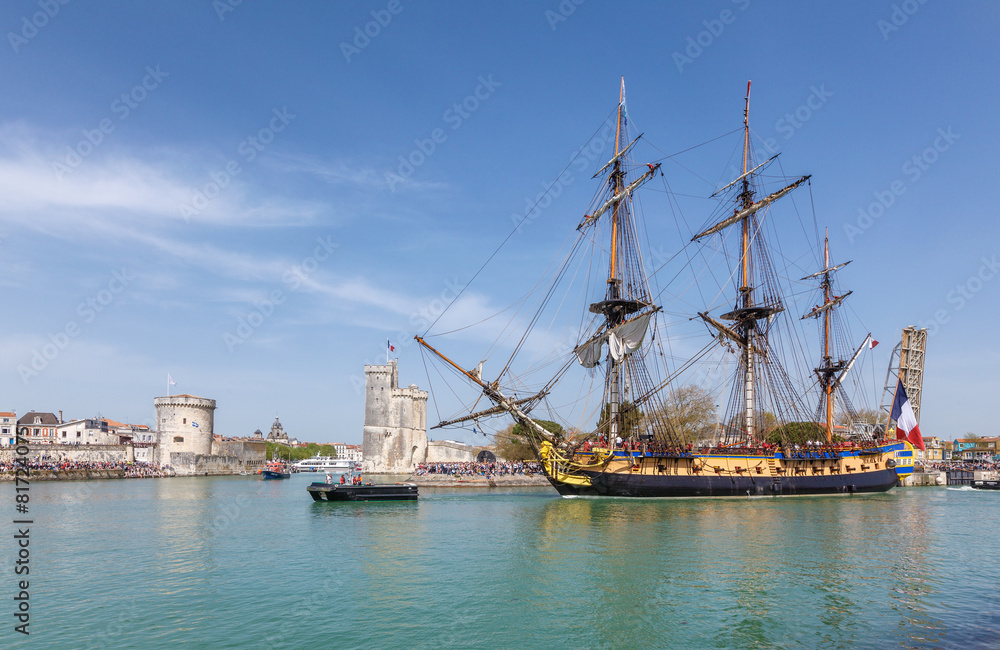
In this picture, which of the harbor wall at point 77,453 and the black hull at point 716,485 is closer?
the black hull at point 716,485

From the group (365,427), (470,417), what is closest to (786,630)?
(470,417)

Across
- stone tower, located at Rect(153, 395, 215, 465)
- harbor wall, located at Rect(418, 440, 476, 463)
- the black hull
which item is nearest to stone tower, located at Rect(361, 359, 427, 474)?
harbor wall, located at Rect(418, 440, 476, 463)

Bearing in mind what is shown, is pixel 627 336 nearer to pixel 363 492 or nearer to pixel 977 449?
pixel 363 492

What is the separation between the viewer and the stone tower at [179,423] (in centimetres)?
7556

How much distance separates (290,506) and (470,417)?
1218cm

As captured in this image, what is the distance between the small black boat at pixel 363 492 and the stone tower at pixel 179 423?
147ft

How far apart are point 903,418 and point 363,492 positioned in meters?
43.5

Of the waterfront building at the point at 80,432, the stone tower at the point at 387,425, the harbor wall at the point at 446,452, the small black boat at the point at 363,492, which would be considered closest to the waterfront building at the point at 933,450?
the harbor wall at the point at 446,452

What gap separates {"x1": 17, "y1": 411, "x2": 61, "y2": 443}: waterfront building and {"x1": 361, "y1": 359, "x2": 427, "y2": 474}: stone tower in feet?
148

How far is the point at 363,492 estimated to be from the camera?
1560 inches

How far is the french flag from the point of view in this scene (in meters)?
51.5

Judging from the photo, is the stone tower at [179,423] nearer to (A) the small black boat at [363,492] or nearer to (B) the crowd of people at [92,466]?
(B) the crowd of people at [92,466]

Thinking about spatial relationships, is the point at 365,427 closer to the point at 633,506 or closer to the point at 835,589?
the point at 633,506

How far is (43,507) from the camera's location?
35.3 meters
